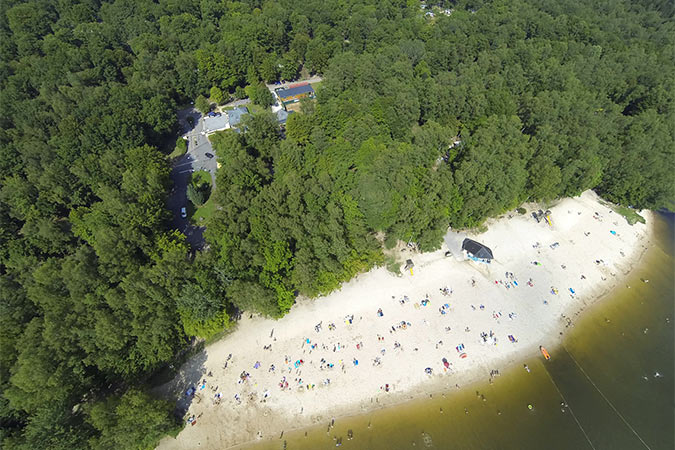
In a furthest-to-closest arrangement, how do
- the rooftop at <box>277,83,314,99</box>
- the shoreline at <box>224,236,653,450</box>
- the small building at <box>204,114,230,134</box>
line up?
1. the rooftop at <box>277,83,314,99</box>
2. the small building at <box>204,114,230,134</box>
3. the shoreline at <box>224,236,653,450</box>

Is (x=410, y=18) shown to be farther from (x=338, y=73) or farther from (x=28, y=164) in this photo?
(x=28, y=164)

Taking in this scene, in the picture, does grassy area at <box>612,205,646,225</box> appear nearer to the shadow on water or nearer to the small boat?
the small boat

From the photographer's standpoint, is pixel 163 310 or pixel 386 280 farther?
pixel 386 280

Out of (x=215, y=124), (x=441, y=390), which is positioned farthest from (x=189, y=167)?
(x=441, y=390)

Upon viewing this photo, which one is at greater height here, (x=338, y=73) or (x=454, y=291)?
(x=338, y=73)

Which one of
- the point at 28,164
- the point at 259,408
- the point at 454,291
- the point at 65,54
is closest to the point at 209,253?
the point at 259,408

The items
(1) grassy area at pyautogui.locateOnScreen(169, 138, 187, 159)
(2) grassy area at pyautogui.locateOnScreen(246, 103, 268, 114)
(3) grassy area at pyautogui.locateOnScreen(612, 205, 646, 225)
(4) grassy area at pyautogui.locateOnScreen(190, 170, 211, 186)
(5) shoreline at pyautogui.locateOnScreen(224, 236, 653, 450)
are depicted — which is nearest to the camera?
(5) shoreline at pyautogui.locateOnScreen(224, 236, 653, 450)

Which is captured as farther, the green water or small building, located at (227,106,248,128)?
small building, located at (227,106,248,128)

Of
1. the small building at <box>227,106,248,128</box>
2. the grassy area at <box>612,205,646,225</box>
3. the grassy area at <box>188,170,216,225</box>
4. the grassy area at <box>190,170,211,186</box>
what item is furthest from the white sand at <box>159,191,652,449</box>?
the small building at <box>227,106,248,128</box>
